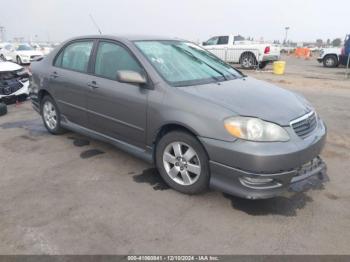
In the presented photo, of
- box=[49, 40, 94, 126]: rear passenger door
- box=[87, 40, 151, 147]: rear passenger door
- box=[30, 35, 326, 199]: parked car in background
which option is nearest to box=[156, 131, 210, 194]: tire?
box=[30, 35, 326, 199]: parked car in background

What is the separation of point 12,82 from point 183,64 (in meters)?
5.63

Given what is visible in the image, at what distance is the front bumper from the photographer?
2857 millimetres

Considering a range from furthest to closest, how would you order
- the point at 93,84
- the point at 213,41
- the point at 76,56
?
the point at 213,41
the point at 76,56
the point at 93,84

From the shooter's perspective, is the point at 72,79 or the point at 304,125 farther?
the point at 72,79

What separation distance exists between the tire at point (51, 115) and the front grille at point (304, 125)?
3.63 meters

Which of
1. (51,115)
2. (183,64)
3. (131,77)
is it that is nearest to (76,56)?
(51,115)

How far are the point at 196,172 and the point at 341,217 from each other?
1431 millimetres

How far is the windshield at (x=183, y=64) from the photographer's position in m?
3.66

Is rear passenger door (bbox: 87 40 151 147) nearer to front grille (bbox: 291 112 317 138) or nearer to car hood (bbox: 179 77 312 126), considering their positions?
car hood (bbox: 179 77 312 126)

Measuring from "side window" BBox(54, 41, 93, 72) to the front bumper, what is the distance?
2.33 meters

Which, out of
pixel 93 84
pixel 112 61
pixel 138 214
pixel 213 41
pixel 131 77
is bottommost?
pixel 138 214

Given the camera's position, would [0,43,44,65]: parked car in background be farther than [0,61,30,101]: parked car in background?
Yes

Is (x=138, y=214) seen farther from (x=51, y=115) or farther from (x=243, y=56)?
(x=243, y=56)

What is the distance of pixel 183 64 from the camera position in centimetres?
392
